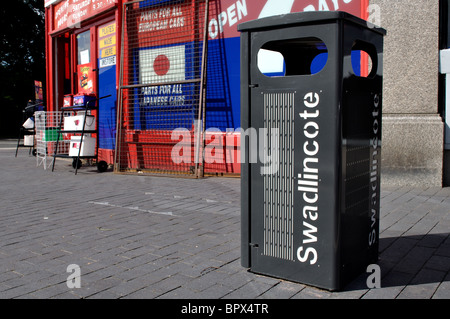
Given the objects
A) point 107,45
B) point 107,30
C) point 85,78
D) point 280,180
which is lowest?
point 280,180

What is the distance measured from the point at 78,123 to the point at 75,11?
12.7ft

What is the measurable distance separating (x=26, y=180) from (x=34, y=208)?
9.52 ft

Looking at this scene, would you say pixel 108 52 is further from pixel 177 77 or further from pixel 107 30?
pixel 177 77

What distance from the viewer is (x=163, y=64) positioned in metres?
8.86

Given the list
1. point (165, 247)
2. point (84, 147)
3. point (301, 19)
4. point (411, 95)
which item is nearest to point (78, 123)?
point (84, 147)

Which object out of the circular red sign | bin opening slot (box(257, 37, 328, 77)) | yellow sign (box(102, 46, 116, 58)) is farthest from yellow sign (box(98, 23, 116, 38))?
bin opening slot (box(257, 37, 328, 77))

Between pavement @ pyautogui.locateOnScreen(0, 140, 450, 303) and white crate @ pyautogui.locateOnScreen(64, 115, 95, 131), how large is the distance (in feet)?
9.51

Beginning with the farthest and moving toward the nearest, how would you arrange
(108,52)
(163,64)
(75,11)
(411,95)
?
(75,11), (108,52), (163,64), (411,95)

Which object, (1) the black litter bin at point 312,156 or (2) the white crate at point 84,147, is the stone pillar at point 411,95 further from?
(2) the white crate at point 84,147

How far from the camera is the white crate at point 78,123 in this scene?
9.38 m

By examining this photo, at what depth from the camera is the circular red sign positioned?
28.9 feet

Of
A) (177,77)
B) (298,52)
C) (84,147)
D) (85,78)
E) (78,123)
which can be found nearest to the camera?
(298,52)

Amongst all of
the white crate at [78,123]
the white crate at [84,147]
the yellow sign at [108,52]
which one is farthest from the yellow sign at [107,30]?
the white crate at [84,147]
